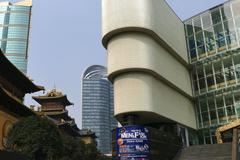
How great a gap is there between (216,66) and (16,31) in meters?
95.8

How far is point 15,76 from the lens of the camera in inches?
1510

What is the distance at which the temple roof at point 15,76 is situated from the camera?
35216mm

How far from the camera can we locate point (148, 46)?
30.2 meters

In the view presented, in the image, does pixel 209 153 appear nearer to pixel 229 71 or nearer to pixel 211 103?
pixel 211 103

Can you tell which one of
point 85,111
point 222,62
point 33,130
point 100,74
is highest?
point 100,74

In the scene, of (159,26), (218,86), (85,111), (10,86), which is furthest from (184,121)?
(85,111)

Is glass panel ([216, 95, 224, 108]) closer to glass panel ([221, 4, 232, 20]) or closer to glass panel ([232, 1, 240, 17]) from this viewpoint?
glass panel ([221, 4, 232, 20])

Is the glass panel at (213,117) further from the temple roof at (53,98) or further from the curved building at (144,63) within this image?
the temple roof at (53,98)

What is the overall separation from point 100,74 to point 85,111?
2227 cm

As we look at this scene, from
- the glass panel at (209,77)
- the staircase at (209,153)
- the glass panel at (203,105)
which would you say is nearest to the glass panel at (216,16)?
the glass panel at (209,77)

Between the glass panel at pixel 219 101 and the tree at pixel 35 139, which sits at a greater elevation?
the glass panel at pixel 219 101

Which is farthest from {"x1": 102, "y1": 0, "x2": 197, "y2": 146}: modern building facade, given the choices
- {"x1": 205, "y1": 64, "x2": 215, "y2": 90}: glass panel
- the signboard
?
the signboard

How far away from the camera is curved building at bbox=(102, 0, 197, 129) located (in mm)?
28938

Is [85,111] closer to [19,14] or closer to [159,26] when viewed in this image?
Answer: [19,14]
